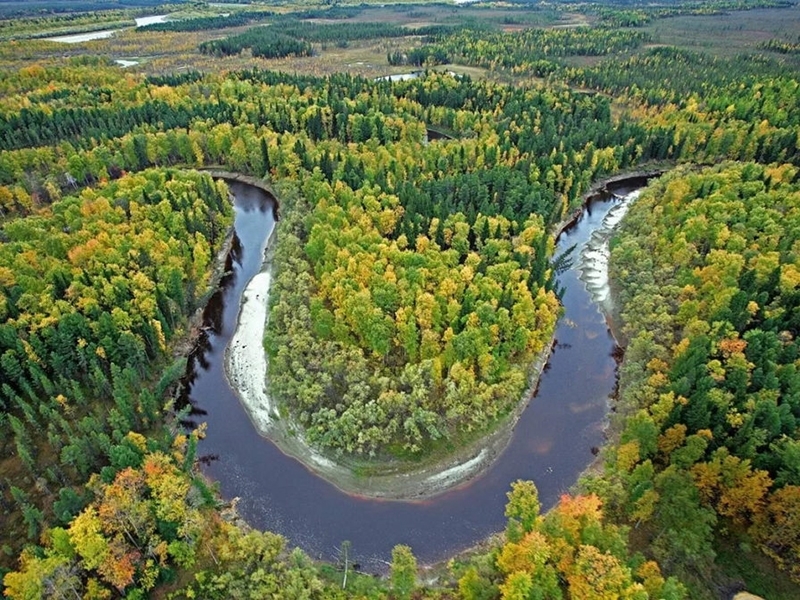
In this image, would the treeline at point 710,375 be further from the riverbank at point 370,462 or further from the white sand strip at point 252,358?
the white sand strip at point 252,358

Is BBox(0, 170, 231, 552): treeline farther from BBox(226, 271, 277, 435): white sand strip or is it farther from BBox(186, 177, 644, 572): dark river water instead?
BBox(226, 271, 277, 435): white sand strip

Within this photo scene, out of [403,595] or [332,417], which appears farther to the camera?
[332,417]

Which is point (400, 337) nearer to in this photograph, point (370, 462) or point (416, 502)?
point (370, 462)

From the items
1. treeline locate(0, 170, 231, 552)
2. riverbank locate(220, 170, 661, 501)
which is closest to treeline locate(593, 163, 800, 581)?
riverbank locate(220, 170, 661, 501)

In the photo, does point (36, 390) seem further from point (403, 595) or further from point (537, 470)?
point (537, 470)

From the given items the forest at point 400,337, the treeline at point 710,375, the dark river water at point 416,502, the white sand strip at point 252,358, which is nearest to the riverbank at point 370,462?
the white sand strip at point 252,358

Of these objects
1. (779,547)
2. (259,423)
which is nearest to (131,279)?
(259,423)

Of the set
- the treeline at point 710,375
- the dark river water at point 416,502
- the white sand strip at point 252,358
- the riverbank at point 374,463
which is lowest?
the dark river water at point 416,502
